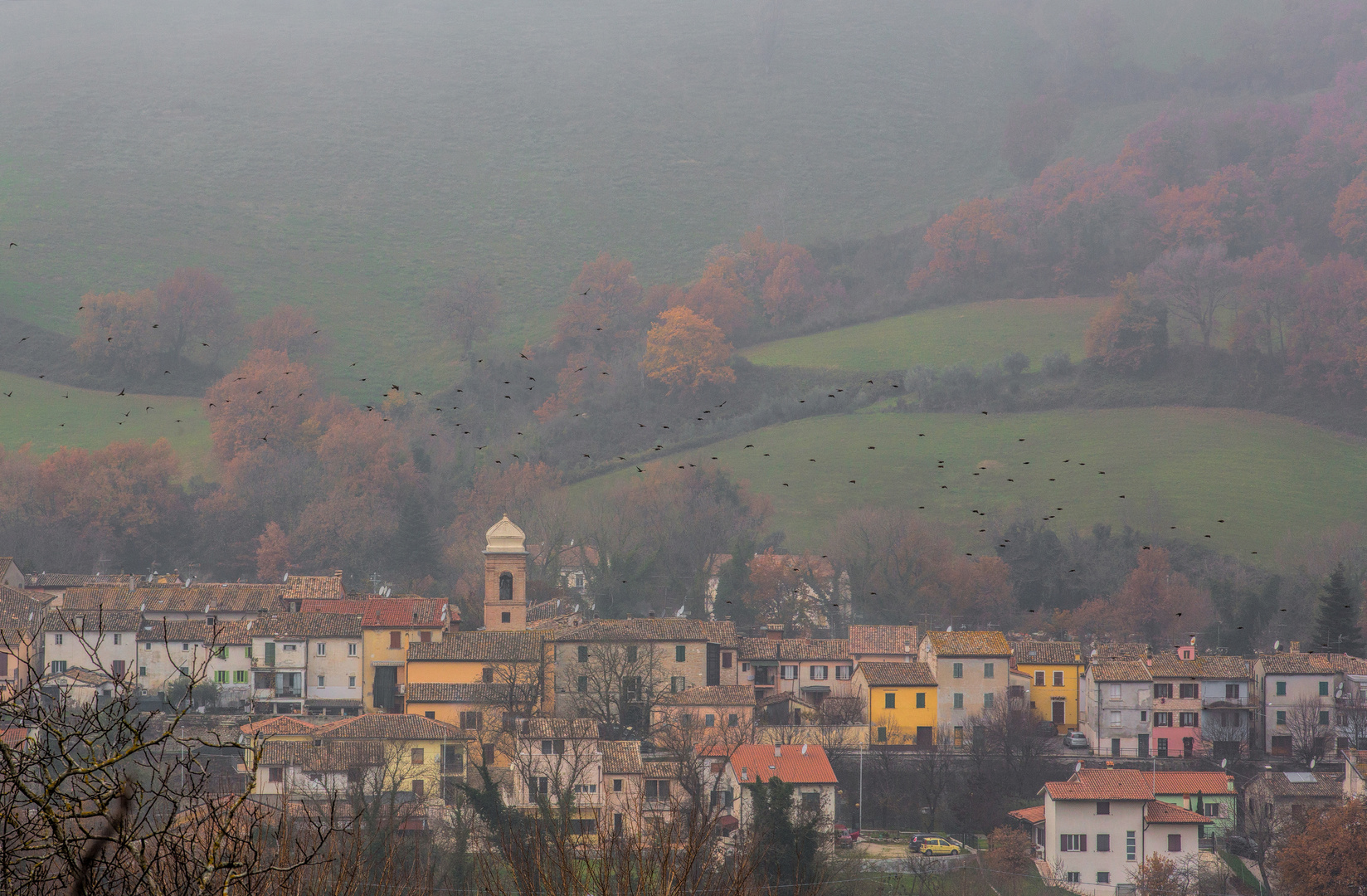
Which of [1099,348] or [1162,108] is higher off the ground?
[1162,108]

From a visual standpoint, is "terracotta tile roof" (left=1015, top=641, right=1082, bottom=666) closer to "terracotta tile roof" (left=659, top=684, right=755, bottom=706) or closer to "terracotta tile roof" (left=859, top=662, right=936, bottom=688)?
"terracotta tile roof" (left=859, top=662, right=936, bottom=688)

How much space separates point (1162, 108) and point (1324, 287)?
55.7 metres

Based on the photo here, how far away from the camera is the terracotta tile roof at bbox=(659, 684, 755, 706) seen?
48.7 meters

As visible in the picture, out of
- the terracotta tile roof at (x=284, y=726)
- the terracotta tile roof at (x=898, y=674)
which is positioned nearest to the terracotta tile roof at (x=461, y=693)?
the terracotta tile roof at (x=284, y=726)

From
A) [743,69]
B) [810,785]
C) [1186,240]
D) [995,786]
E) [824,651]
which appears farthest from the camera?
[743,69]

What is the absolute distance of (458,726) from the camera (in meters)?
47.8

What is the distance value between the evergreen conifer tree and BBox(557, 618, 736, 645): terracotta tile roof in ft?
72.2

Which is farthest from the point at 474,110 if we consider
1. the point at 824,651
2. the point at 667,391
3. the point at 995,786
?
the point at 995,786

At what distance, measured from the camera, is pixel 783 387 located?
9881cm

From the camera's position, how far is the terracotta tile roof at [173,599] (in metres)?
56.1

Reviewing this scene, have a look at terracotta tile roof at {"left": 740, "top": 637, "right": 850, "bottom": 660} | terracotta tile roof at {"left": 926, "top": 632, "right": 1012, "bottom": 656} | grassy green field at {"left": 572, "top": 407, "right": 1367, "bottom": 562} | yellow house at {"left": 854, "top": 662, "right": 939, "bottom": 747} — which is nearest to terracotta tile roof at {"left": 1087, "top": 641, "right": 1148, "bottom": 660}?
terracotta tile roof at {"left": 926, "top": 632, "right": 1012, "bottom": 656}

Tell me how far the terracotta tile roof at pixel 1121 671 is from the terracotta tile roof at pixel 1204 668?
328mm

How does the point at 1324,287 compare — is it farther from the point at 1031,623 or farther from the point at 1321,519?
the point at 1031,623

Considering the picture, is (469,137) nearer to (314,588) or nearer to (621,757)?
(314,588)
